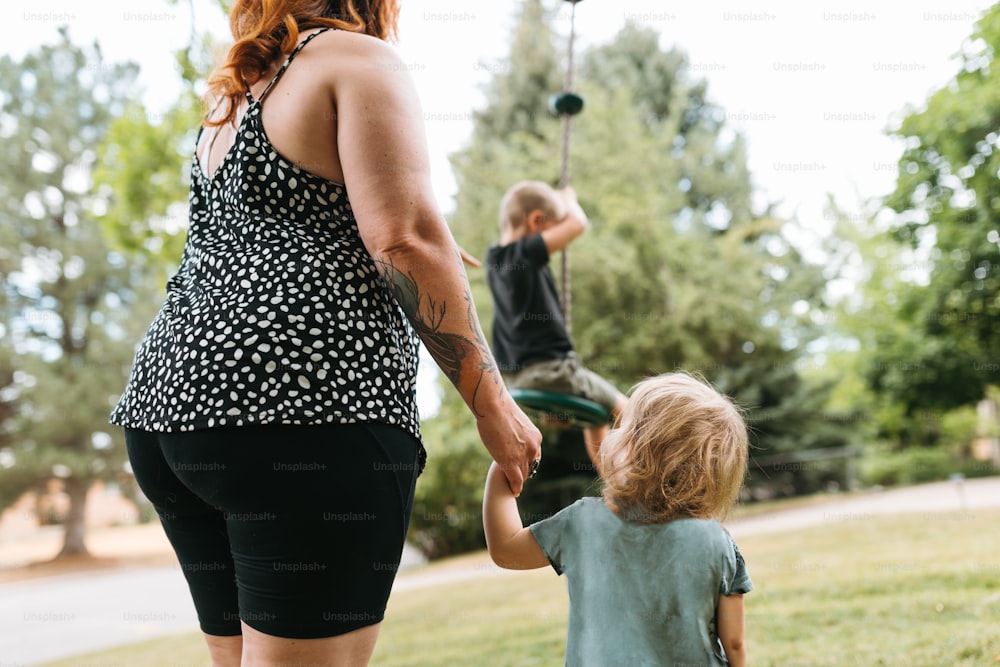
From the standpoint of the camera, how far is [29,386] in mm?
18312

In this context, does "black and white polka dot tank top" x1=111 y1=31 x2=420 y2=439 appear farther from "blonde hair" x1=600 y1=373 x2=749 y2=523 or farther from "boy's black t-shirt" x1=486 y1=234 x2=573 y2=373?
"boy's black t-shirt" x1=486 y1=234 x2=573 y2=373

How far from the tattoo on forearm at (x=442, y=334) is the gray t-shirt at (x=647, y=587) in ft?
1.60

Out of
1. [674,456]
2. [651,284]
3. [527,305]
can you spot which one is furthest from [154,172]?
[674,456]

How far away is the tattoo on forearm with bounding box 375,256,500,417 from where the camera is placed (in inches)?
50.9

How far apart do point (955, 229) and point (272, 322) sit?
13452 mm

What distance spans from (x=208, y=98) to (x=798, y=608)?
423cm

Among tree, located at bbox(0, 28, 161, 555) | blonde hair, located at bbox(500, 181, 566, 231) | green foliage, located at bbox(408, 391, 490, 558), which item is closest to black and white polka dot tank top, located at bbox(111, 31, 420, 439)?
blonde hair, located at bbox(500, 181, 566, 231)

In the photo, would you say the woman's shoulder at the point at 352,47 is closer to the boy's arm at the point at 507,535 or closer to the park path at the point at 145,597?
the boy's arm at the point at 507,535

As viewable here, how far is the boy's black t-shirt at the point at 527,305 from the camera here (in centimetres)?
428

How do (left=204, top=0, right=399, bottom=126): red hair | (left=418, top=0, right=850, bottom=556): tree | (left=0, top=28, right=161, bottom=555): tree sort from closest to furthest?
(left=204, top=0, right=399, bottom=126): red hair → (left=418, top=0, right=850, bottom=556): tree → (left=0, top=28, right=161, bottom=555): tree

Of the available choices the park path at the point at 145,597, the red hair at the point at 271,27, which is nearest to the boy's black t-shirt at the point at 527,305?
the red hair at the point at 271,27

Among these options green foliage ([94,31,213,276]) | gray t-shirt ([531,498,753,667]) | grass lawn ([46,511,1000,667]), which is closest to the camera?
gray t-shirt ([531,498,753,667])

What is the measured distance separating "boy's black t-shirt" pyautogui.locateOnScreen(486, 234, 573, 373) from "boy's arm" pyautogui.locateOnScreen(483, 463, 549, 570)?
2.54 metres

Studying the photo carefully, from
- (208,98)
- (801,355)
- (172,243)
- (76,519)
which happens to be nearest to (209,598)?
(208,98)
